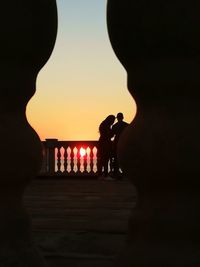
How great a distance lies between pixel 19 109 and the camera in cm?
165

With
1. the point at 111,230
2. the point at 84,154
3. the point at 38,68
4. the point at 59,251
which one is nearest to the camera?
the point at 38,68

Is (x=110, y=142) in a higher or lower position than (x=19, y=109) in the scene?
lower

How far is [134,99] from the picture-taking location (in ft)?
5.20

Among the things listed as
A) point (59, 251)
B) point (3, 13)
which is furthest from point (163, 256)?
point (59, 251)

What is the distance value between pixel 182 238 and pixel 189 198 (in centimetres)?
10

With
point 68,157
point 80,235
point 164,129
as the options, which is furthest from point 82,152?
point 164,129

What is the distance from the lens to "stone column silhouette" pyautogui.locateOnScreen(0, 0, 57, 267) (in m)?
1.55

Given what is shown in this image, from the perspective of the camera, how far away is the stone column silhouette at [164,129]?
1.41 m

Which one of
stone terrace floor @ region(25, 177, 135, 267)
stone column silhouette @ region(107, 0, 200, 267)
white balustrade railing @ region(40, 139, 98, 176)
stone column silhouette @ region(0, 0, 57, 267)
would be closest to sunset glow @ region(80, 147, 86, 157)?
white balustrade railing @ region(40, 139, 98, 176)

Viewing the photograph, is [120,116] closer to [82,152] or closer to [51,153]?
[82,152]

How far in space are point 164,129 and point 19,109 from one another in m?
0.45

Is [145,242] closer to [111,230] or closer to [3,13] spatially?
[3,13]

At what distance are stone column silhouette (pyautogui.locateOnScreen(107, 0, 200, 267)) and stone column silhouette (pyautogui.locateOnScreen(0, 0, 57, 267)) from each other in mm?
221

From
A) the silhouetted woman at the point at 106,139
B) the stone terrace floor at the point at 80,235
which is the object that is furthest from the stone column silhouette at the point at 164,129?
the silhouetted woman at the point at 106,139
